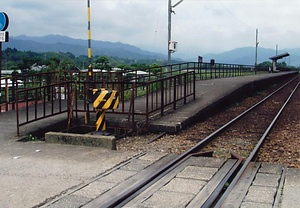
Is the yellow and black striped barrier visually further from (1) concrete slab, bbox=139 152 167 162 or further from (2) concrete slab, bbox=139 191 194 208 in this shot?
(2) concrete slab, bbox=139 191 194 208

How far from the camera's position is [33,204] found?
4.68 metres

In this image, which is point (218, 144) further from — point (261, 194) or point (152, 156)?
point (261, 194)

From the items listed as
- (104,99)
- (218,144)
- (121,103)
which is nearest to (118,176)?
(104,99)

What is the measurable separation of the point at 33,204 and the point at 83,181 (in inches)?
41.0

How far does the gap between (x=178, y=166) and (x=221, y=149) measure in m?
2.21

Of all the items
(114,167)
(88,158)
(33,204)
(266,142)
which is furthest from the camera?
(266,142)

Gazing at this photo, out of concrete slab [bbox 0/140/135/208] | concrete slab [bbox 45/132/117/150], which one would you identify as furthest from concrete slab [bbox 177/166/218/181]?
concrete slab [bbox 45/132/117/150]

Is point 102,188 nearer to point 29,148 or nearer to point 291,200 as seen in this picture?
point 291,200

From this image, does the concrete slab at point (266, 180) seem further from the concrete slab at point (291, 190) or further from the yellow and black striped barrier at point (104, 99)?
the yellow and black striped barrier at point (104, 99)

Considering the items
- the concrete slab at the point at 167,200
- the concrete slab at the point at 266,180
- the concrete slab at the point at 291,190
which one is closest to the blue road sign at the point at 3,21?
the concrete slab at the point at 167,200

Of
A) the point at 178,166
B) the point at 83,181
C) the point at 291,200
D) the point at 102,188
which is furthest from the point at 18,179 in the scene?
the point at 291,200

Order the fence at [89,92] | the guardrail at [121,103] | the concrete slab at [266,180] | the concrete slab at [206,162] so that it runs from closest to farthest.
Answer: the concrete slab at [266,180] < the concrete slab at [206,162] < the guardrail at [121,103] < the fence at [89,92]

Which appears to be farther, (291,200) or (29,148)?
(29,148)

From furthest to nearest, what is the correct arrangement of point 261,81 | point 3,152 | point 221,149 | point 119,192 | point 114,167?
point 261,81 < point 221,149 < point 3,152 < point 114,167 < point 119,192
